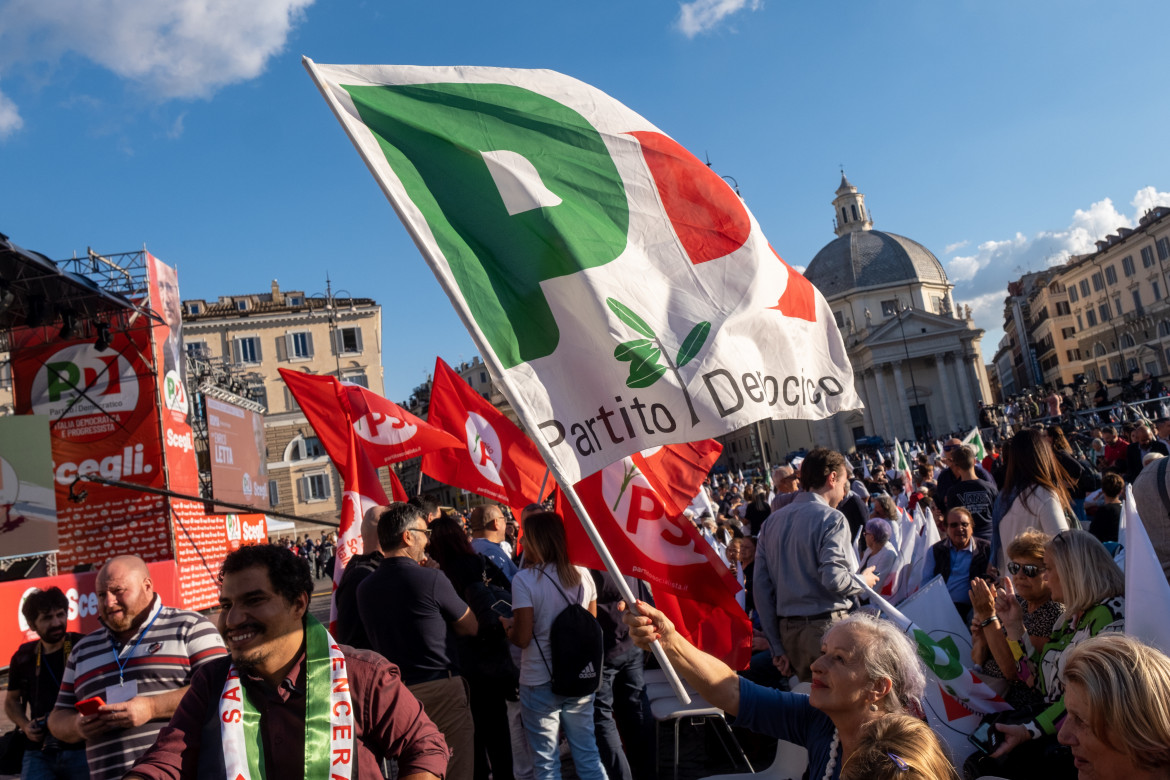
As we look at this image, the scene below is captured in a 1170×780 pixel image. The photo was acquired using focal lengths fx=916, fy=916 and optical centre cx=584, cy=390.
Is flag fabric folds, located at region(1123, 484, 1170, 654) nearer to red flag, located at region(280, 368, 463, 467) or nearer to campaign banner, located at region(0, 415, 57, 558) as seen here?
red flag, located at region(280, 368, 463, 467)

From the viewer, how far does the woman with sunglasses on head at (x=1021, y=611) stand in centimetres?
380

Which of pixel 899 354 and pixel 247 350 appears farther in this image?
pixel 899 354

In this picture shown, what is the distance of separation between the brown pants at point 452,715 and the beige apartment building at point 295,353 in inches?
1803

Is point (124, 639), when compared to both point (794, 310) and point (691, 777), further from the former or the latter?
point (691, 777)

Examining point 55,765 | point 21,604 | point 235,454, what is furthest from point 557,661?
point 235,454

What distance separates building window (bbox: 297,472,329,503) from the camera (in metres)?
48.3

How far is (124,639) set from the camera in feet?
11.7

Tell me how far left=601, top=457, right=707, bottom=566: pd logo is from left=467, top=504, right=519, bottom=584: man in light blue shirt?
6.90ft

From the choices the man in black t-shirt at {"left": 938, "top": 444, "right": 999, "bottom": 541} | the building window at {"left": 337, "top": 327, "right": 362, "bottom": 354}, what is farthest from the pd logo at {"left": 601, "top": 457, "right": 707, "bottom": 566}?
the building window at {"left": 337, "top": 327, "right": 362, "bottom": 354}

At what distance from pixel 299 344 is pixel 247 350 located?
288cm

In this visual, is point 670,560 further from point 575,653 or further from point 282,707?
point 282,707

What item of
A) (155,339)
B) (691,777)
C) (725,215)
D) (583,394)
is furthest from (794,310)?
(155,339)

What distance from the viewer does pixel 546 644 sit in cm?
463

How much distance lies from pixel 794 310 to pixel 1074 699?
1.82 m
